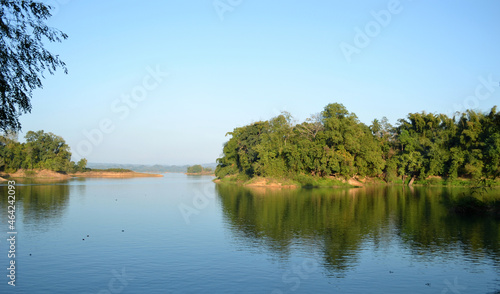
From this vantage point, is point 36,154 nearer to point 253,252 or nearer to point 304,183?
point 304,183

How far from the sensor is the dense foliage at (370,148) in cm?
8744

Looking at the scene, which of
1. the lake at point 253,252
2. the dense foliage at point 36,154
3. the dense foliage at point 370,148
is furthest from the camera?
the dense foliage at point 36,154

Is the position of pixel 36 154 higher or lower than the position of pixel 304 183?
higher

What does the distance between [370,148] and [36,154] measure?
113 metres

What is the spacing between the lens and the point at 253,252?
947 inches

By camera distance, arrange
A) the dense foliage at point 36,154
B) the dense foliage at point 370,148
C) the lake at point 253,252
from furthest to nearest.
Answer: the dense foliage at point 36,154 < the dense foliage at point 370,148 < the lake at point 253,252

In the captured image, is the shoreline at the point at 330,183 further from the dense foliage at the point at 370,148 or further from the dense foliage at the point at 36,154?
the dense foliage at the point at 36,154

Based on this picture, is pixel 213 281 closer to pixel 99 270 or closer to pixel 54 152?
pixel 99 270

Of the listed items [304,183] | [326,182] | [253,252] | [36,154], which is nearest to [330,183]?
[326,182]

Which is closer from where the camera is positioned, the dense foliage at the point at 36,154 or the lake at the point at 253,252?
the lake at the point at 253,252

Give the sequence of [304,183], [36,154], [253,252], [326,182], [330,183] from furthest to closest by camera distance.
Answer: [36,154]
[326,182]
[330,183]
[304,183]
[253,252]

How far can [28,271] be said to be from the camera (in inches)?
772

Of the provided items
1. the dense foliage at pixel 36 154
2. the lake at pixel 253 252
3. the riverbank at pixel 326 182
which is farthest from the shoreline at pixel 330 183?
the dense foliage at pixel 36 154

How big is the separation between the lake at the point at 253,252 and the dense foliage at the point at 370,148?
49.1 meters
